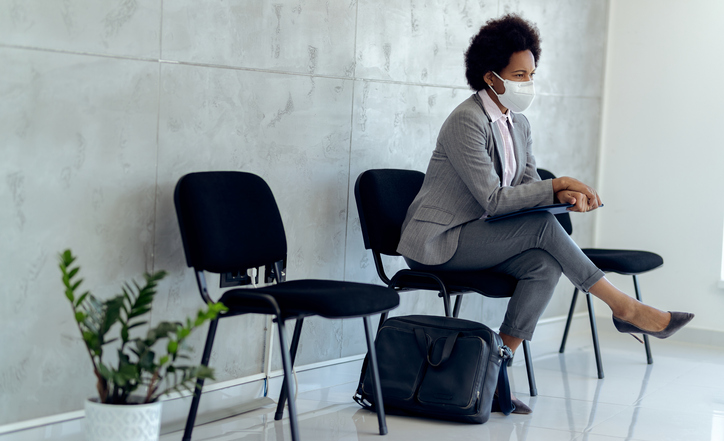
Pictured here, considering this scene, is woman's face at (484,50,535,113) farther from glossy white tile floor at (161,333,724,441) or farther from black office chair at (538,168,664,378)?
glossy white tile floor at (161,333,724,441)

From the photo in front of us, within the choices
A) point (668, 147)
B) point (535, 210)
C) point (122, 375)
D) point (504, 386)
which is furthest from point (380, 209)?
point (668, 147)

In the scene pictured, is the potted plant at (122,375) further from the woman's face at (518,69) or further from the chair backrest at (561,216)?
the chair backrest at (561,216)

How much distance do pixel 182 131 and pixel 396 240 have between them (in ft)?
3.02

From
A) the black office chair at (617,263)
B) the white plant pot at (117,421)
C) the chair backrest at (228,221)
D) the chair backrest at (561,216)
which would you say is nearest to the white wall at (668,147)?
the black office chair at (617,263)

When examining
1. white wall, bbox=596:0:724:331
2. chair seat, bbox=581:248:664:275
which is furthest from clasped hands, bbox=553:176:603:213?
white wall, bbox=596:0:724:331

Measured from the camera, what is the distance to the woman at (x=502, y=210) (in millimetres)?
2693

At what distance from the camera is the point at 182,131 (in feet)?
8.00

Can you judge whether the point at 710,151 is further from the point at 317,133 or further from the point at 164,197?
the point at 164,197

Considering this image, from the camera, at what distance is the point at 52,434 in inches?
84.6

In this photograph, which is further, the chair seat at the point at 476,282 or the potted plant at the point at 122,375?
the chair seat at the point at 476,282

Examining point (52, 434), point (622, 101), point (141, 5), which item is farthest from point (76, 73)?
point (622, 101)

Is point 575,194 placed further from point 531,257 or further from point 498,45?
point 498,45

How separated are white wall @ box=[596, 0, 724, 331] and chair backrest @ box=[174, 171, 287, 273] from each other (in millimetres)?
2788

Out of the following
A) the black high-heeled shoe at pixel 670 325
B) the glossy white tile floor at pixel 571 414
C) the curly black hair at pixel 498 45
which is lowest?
the glossy white tile floor at pixel 571 414
